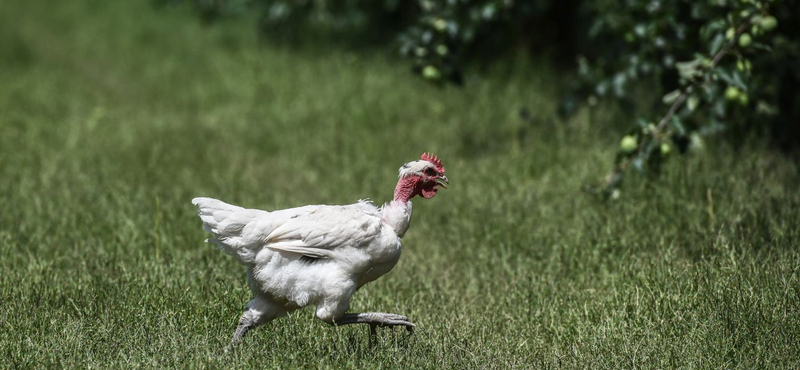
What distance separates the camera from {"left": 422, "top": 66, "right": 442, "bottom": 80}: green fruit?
21.0 feet

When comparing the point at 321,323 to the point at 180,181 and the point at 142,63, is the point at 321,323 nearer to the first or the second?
the point at 180,181

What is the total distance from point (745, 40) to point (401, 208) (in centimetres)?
257

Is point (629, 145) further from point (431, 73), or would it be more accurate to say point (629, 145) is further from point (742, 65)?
point (431, 73)

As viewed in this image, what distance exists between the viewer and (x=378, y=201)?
6.99 meters

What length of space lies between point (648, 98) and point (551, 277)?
12.3 ft

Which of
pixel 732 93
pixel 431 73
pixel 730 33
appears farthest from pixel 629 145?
pixel 431 73

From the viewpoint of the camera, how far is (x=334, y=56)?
1055cm

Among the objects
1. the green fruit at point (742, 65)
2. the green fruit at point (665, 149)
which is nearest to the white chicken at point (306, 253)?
the green fruit at point (665, 149)

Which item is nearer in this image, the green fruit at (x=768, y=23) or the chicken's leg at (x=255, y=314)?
the chicken's leg at (x=255, y=314)

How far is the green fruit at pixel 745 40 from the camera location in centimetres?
535

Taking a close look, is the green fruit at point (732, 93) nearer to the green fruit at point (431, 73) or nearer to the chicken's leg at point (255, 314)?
the green fruit at point (431, 73)

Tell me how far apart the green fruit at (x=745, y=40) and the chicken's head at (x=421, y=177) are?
2.27 m

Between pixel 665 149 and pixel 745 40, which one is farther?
pixel 665 149

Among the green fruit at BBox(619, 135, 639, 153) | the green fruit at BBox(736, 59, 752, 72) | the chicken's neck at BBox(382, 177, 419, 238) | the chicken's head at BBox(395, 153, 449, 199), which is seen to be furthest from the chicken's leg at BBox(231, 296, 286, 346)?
the green fruit at BBox(736, 59, 752, 72)
